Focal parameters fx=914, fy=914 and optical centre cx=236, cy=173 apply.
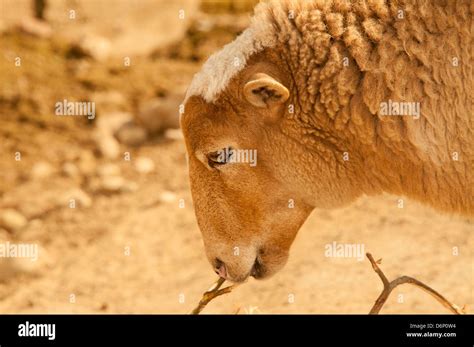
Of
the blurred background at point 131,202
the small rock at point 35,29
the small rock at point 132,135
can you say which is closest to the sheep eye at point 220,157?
the blurred background at point 131,202

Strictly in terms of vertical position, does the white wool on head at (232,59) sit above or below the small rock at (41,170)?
below

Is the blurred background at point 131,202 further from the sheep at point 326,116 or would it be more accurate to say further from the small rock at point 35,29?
the sheep at point 326,116

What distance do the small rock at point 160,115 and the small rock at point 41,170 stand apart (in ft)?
5.11

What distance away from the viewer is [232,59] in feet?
20.6

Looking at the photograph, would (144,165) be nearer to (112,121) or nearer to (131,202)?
(131,202)

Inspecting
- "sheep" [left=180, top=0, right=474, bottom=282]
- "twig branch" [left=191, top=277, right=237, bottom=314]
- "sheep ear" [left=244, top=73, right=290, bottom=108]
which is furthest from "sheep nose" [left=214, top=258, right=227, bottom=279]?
"sheep ear" [left=244, top=73, right=290, bottom=108]

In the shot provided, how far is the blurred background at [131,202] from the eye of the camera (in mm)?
9328

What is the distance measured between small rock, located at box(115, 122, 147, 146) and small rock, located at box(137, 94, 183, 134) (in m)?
0.11

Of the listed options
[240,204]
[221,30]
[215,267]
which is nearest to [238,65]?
[240,204]

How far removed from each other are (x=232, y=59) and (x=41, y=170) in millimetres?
7118

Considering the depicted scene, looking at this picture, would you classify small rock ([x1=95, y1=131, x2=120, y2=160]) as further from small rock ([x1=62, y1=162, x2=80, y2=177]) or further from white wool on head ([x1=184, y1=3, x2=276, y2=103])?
white wool on head ([x1=184, y1=3, x2=276, y2=103])

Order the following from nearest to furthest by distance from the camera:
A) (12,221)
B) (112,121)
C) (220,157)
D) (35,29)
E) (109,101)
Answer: (220,157)
(12,221)
(112,121)
(109,101)
(35,29)

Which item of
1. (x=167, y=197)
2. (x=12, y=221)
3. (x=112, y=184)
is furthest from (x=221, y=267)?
(x=112, y=184)

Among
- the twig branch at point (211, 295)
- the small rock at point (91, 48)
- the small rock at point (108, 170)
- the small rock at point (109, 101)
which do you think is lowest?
the twig branch at point (211, 295)
